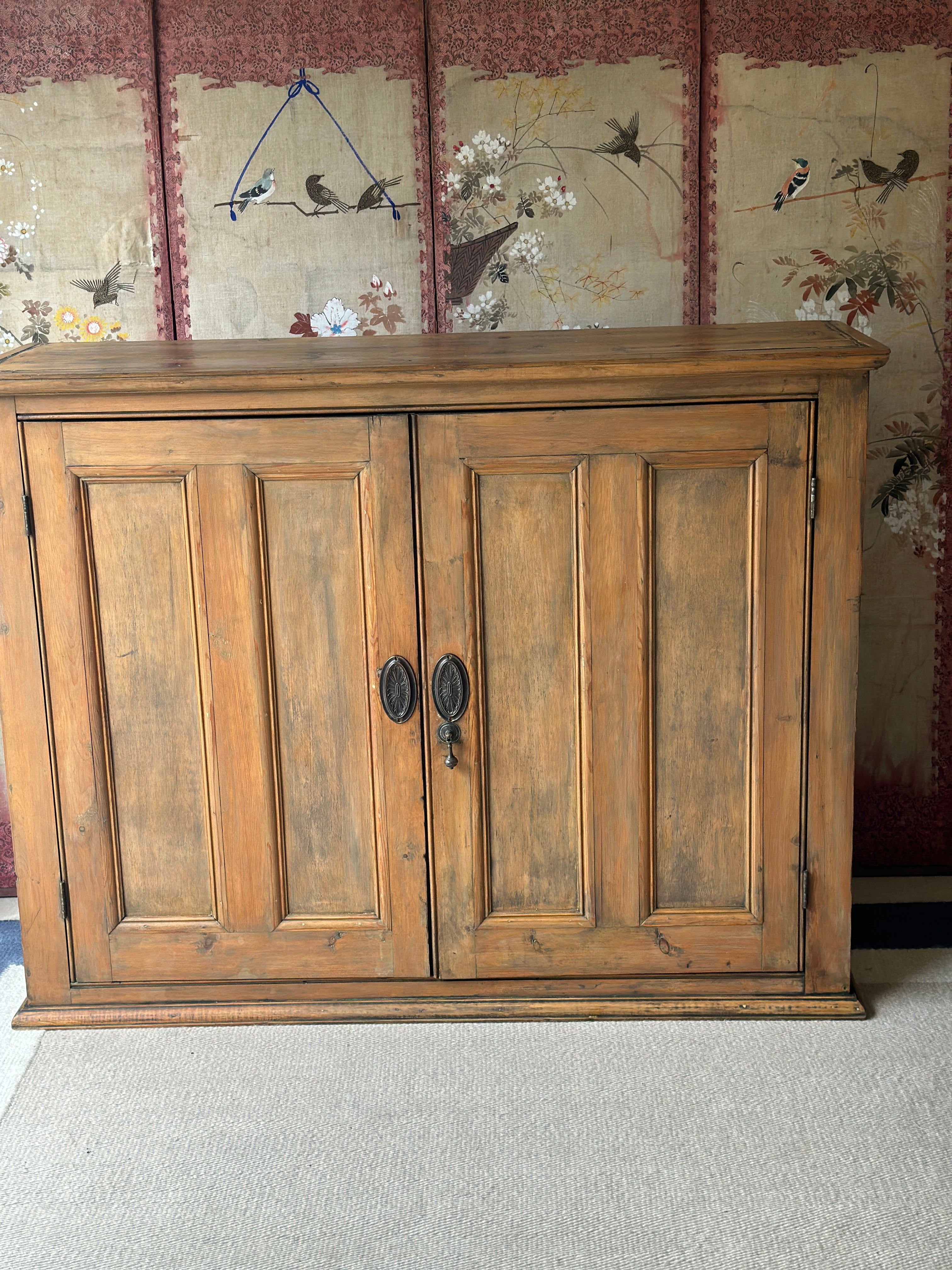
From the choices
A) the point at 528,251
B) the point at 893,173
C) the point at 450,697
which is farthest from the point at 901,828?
the point at 528,251

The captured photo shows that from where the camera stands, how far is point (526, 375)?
6.48ft

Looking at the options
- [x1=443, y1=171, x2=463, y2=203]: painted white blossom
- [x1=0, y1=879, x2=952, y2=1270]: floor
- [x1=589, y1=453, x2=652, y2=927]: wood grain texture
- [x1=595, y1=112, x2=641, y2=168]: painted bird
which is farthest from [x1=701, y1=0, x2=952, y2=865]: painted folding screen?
[x1=0, y1=879, x2=952, y2=1270]: floor

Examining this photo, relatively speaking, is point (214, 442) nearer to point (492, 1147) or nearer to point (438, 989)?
point (438, 989)

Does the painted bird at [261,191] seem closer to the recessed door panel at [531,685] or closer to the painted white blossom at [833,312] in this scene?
the recessed door panel at [531,685]

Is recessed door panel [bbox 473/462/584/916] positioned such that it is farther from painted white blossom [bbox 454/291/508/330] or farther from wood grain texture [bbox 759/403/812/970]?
painted white blossom [bbox 454/291/508/330]

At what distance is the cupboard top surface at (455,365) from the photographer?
196 cm

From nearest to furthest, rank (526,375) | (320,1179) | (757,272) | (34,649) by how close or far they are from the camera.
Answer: (320,1179)
(526,375)
(34,649)
(757,272)

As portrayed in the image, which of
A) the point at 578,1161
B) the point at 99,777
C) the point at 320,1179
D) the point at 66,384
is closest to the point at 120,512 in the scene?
the point at 66,384

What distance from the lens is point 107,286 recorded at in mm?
2574

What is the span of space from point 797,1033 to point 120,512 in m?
1.54

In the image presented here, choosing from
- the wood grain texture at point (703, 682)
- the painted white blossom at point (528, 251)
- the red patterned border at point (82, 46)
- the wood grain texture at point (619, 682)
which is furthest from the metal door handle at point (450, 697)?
the red patterned border at point (82, 46)

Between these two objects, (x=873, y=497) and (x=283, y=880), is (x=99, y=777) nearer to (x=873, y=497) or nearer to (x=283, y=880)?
(x=283, y=880)

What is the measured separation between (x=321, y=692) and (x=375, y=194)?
1109 mm

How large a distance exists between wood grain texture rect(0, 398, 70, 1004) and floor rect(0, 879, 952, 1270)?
172 mm
